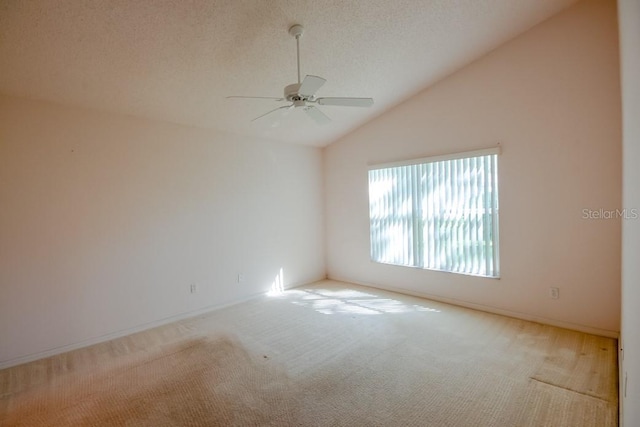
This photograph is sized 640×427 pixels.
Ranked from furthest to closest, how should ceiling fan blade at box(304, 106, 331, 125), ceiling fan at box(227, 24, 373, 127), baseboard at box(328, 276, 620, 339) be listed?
1. baseboard at box(328, 276, 620, 339)
2. ceiling fan blade at box(304, 106, 331, 125)
3. ceiling fan at box(227, 24, 373, 127)

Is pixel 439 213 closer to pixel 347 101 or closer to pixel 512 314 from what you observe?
pixel 512 314

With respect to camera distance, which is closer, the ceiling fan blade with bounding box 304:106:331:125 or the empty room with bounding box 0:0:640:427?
the empty room with bounding box 0:0:640:427

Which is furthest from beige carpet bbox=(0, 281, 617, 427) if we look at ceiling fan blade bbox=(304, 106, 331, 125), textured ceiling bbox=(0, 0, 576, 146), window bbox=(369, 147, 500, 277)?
textured ceiling bbox=(0, 0, 576, 146)

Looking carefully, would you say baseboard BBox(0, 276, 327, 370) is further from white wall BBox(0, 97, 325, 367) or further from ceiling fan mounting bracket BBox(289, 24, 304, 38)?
ceiling fan mounting bracket BBox(289, 24, 304, 38)

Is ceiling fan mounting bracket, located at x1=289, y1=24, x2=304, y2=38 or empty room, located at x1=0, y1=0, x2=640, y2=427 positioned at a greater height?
ceiling fan mounting bracket, located at x1=289, y1=24, x2=304, y2=38

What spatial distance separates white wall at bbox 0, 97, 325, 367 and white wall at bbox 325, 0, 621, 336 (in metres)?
2.68

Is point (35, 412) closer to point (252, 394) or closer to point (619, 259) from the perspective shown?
point (252, 394)

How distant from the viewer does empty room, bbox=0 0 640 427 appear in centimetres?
229

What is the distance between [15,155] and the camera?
2920mm

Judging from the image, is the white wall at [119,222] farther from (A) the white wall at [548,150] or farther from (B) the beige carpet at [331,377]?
(A) the white wall at [548,150]

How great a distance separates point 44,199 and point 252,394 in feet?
9.11

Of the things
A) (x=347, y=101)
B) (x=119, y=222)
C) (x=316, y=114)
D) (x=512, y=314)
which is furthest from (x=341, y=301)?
(x=119, y=222)

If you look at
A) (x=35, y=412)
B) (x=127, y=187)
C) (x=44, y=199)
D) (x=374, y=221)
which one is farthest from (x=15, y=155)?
(x=374, y=221)

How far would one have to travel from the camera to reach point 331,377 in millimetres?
2537
